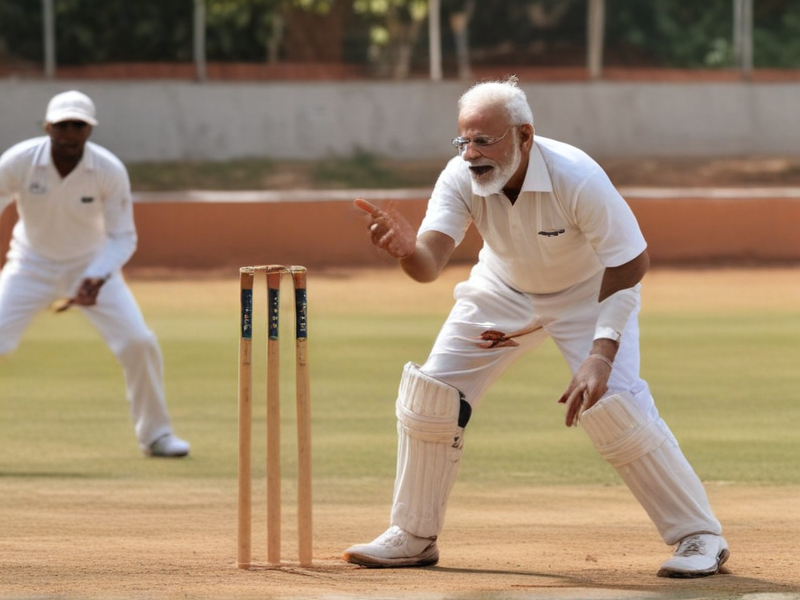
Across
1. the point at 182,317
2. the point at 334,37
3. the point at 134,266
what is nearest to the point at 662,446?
the point at 182,317

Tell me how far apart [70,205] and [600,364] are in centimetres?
454

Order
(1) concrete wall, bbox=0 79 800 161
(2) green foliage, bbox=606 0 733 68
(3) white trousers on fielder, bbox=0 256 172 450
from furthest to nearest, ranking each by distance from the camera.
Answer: (2) green foliage, bbox=606 0 733 68 < (1) concrete wall, bbox=0 79 800 161 < (3) white trousers on fielder, bbox=0 256 172 450

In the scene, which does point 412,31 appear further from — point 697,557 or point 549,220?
point 697,557

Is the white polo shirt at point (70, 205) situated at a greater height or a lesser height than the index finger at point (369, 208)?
lesser

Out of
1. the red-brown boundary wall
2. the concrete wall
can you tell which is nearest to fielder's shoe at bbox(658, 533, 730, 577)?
the red-brown boundary wall

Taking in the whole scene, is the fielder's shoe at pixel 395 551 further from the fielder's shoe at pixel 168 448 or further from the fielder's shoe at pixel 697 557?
the fielder's shoe at pixel 168 448

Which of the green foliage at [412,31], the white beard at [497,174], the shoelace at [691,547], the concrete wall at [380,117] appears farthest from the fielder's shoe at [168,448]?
the green foliage at [412,31]

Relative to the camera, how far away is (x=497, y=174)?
18.5ft

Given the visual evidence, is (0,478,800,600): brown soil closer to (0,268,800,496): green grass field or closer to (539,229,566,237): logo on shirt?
(0,268,800,496): green grass field

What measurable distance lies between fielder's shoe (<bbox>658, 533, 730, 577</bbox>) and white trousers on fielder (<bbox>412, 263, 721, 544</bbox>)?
0.05m

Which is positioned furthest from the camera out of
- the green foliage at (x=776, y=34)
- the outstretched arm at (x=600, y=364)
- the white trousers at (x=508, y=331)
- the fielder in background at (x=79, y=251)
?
the green foliage at (x=776, y=34)

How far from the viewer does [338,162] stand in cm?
2698

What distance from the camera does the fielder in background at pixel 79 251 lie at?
8.91m

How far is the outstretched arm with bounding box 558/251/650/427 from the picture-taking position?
554 cm
